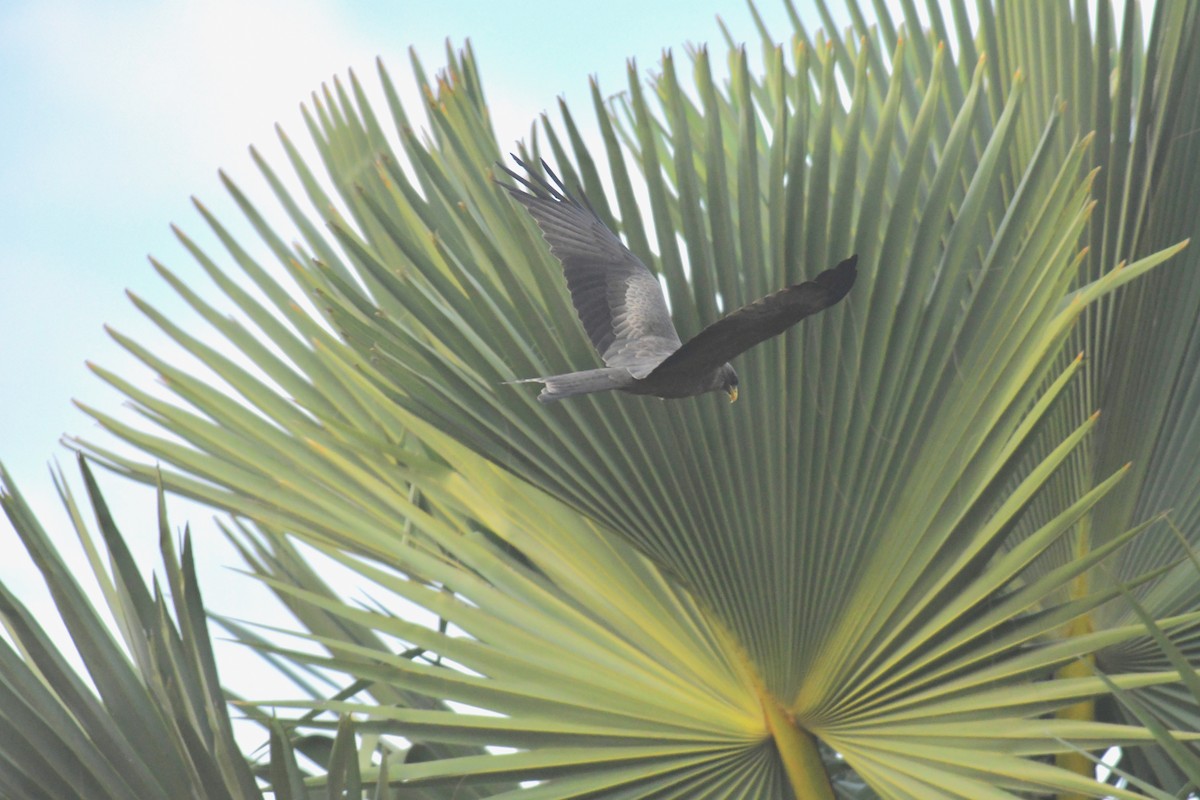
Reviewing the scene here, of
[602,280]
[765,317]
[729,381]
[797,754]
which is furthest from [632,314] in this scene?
[797,754]

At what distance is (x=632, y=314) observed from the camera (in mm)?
2002

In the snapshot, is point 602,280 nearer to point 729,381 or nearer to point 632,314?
point 632,314

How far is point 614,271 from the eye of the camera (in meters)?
2.09

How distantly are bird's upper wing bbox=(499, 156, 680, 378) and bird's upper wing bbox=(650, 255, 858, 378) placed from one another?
0.58 feet

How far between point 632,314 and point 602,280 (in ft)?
0.31

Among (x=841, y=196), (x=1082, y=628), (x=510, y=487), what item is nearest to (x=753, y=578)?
(x=510, y=487)

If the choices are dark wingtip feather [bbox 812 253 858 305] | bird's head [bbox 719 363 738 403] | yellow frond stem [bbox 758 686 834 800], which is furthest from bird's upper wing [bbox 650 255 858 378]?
yellow frond stem [bbox 758 686 834 800]

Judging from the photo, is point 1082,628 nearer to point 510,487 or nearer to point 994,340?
point 994,340

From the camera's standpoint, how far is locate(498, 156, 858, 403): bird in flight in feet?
5.25

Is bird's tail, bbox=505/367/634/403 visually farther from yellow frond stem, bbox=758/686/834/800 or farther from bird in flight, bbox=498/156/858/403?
yellow frond stem, bbox=758/686/834/800

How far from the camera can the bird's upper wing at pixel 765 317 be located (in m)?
1.58

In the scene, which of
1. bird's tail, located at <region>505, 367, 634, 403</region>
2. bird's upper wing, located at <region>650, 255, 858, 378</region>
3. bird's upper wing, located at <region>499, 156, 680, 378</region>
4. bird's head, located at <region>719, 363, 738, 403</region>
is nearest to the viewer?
bird's upper wing, located at <region>650, 255, 858, 378</region>

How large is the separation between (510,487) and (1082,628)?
1.04 meters

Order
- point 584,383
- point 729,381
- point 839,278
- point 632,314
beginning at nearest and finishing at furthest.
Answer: point 839,278
point 584,383
point 729,381
point 632,314
